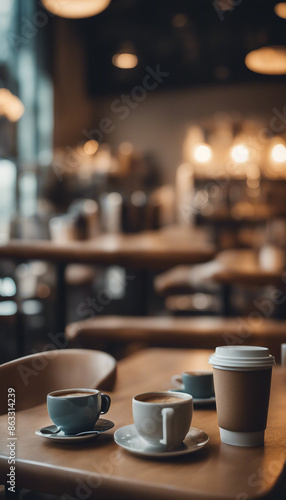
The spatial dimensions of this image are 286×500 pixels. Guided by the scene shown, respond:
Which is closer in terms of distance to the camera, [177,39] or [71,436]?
[71,436]

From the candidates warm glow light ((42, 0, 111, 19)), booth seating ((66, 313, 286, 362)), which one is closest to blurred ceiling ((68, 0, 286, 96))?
warm glow light ((42, 0, 111, 19))

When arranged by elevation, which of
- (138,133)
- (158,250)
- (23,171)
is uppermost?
(138,133)

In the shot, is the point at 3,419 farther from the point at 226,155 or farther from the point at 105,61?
the point at 105,61

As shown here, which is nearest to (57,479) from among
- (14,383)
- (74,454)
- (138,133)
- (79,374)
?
(74,454)

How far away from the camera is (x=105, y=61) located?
8383 millimetres

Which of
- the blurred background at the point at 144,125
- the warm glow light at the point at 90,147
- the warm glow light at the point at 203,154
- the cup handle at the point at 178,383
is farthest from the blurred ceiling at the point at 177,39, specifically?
the cup handle at the point at 178,383

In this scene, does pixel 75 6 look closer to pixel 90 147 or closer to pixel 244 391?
pixel 244 391

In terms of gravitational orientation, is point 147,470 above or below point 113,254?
below

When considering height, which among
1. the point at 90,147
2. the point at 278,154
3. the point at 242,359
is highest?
the point at 90,147

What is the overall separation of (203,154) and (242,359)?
273 inches

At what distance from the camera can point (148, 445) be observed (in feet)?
2.74

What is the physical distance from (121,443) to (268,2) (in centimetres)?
594

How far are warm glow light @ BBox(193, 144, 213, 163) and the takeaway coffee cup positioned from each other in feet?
22.5

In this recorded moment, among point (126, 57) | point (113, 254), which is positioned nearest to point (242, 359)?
point (113, 254)
